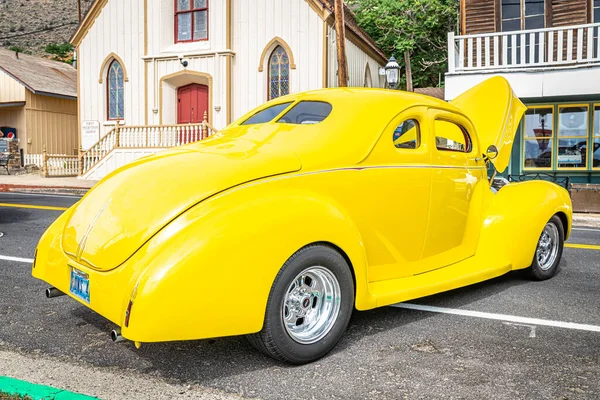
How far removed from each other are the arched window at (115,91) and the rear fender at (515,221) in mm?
19809

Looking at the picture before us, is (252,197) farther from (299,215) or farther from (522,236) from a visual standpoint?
(522,236)

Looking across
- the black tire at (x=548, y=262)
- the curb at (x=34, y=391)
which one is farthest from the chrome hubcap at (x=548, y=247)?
the curb at (x=34, y=391)

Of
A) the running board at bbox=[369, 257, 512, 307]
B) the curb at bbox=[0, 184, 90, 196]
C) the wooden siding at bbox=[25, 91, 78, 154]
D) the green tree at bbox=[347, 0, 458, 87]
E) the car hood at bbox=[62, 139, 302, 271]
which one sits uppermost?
the green tree at bbox=[347, 0, 458, 87]

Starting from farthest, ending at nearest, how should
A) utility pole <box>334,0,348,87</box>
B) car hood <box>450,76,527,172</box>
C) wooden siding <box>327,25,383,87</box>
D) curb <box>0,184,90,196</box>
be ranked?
1. wooden siding <box>327,25,383,87</box>
2. curb <box>0,184,90,196</box>
3. utility pole <box>334,0,348,87</box>
4. car hood <box>450,76,527,172</box>

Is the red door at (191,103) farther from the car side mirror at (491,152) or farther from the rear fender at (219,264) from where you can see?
the rear fender at (219,264)

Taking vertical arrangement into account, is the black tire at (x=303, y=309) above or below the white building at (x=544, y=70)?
below

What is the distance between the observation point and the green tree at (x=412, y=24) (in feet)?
92.2

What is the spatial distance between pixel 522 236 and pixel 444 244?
100 cm

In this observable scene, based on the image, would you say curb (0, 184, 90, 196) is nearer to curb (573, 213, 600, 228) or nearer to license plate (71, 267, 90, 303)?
curb (573, 213, 600, 228)

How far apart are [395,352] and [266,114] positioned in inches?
83.5

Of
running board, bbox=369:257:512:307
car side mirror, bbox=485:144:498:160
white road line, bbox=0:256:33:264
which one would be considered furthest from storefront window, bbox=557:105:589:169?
white road line, bbox=0:256:33:264

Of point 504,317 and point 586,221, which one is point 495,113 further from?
point 586,221

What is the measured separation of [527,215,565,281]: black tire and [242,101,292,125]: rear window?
277 cm

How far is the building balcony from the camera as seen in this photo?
13758 millimetres
